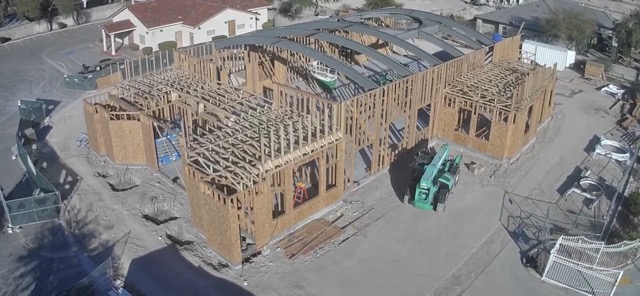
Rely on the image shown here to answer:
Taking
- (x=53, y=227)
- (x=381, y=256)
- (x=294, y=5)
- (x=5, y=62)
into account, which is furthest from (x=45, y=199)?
(x=294, y=5)

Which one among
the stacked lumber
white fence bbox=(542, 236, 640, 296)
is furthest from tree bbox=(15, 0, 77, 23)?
white fence bbox=(542, 236, 640, 296)

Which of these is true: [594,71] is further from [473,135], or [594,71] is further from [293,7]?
[293,7]

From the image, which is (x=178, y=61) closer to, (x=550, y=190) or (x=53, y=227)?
(x=53, y=227)

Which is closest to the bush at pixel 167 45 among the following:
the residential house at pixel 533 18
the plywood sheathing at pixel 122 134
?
the plywood sheathing at pixel 122 134

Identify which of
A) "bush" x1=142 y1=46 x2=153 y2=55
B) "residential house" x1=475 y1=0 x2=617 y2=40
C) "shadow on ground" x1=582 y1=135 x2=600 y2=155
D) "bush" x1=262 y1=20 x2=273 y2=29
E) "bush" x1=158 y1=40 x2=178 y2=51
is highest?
"residential house" x1=475 y1=0 x2=617 y2=40

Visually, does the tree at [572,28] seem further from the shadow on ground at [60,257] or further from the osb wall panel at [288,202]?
the shadow on ground at [60,257]

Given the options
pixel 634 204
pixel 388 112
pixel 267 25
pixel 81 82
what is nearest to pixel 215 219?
pixel 388 112

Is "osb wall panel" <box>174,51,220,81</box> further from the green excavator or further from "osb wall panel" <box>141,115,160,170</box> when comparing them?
the green excavator
